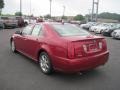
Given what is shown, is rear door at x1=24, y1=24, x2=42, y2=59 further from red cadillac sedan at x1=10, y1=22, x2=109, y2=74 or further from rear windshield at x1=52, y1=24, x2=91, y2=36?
rear windshield at x1=52, y1=24, x2=91, y2=36

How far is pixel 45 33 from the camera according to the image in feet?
19.7

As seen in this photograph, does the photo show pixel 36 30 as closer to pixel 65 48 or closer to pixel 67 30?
pixel 67 30

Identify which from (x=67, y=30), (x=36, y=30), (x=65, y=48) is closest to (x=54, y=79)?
(x=65, y=48)

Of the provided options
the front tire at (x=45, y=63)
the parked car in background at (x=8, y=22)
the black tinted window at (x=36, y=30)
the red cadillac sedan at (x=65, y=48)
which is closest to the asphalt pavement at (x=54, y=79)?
the front tire at (x=45, y=63)

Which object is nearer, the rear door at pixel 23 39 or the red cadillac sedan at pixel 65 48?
the red cadillac sedan at pixel 65 48

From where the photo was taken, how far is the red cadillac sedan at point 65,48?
16.6 feet

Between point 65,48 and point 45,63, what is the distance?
112 centimetres

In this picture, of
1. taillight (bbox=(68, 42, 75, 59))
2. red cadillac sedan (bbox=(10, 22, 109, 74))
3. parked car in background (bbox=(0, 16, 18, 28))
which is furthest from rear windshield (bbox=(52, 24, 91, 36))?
parked car in background (bbox=(0, 16, 18, 28))

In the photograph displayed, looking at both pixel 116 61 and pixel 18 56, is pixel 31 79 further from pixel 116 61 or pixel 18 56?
pixel 116 61

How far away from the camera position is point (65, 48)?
5066 mm

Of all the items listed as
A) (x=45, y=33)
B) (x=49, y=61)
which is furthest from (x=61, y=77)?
(x=45, y=33)

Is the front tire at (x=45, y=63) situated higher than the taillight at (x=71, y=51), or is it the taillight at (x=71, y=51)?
the taillight at (x=71, y=51)

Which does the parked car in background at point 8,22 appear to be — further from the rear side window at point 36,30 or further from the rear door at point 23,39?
the rear side window at point 36,30

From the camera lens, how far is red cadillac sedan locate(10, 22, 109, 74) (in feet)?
16.6
